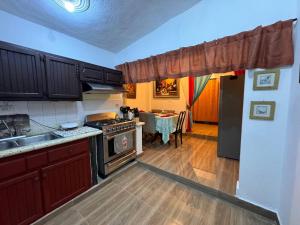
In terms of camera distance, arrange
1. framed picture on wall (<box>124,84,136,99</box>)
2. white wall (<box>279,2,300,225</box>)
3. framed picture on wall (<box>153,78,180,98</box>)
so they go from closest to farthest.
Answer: white wall (<box>279,2,300,225</box>), framed picture on wall (<box>124,84,136,99</box>), framed picture on wall (<box>153,78,180,98</box>)

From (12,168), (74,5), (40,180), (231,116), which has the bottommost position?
(40,180)

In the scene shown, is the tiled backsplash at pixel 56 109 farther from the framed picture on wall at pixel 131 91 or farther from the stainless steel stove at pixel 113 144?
the framed picture on wall at pixel 131 91

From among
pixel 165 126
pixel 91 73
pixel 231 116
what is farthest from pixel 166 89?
pixel 91 73

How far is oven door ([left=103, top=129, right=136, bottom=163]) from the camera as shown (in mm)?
2221

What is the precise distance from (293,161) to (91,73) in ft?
8.93

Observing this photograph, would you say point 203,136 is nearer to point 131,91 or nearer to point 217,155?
point 217,155

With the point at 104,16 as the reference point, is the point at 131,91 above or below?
below

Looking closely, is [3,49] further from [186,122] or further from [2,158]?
[186,122]

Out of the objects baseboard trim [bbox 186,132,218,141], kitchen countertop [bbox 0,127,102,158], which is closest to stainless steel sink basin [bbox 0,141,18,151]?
kitchen countertop [bbox 0,127,102,158]

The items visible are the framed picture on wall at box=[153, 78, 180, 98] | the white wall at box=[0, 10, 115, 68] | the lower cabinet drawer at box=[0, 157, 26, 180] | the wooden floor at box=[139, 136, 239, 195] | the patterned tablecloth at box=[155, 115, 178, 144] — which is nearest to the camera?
the lower cabinet drawer at box=[0, 157, 26, 180]

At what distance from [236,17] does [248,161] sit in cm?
179

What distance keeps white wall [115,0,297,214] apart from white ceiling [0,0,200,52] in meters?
0.40

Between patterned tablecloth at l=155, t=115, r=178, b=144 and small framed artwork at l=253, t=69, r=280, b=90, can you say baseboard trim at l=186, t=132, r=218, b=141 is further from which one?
small framed artwork at l=253, t=69, r=280, b=90

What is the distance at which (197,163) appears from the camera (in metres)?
2.69
